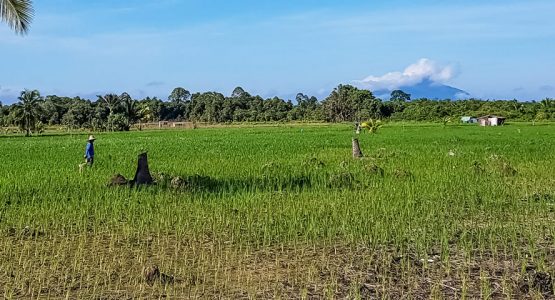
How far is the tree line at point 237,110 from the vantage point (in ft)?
212

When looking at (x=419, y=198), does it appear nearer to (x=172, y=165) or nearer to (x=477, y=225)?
(x=477, y=225)

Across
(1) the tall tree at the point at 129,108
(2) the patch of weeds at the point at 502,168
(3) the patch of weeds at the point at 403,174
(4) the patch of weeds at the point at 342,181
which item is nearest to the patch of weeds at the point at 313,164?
(3) the patch of weeds at the point at 403,174

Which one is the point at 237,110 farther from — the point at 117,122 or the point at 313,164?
the point at 313,164

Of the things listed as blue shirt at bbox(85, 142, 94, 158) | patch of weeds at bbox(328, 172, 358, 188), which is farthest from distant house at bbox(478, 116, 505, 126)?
blue shirt at bbox(85, 142, 94, 158)

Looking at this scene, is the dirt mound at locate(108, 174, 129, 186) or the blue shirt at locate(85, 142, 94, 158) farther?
the blue shirt at locate(85, 142, 94, 158)

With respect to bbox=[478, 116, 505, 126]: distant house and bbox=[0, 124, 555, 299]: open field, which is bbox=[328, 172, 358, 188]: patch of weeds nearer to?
bbox=[0, 124, 555, 299]: open field

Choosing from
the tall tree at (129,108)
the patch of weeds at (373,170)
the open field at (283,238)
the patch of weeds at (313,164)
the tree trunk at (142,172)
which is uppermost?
the tall tree at (129,108)

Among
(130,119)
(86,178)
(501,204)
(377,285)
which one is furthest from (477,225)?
(130,119)

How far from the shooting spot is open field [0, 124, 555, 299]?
15.9ft

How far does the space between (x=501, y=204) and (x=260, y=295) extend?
206 inches

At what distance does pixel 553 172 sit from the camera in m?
13.0

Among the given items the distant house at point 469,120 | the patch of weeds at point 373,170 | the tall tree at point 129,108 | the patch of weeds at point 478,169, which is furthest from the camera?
the distant house at point 469,120

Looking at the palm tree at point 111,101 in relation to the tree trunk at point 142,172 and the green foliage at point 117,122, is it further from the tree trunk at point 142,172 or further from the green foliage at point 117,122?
the tree trunk at point 142,172

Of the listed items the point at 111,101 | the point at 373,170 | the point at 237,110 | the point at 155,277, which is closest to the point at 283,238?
the point at 155,277
